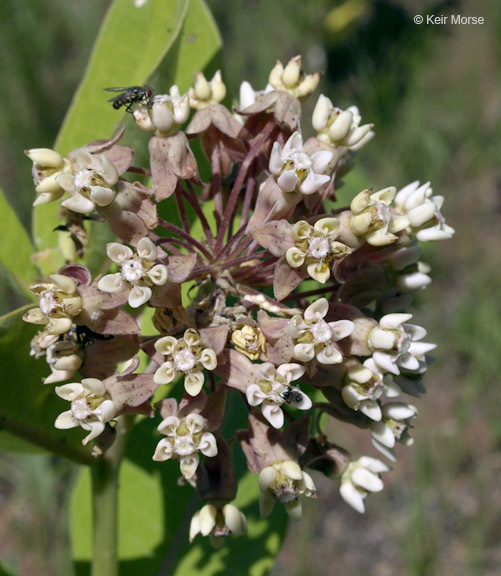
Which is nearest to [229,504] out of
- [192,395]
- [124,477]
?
[192,395]

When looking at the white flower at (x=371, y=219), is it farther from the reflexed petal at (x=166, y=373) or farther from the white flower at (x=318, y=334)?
the reflexed petal at (x=166, y=373)

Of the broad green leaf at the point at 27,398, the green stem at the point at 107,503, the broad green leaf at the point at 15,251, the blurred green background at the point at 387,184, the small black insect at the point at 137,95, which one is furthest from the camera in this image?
the blurred green background at the point at 387,184

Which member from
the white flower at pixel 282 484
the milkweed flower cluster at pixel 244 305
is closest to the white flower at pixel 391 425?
the milkweed flower cluster at pixel 244 305

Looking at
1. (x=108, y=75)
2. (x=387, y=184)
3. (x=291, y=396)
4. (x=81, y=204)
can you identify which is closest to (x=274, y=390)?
(x=291, y=396)

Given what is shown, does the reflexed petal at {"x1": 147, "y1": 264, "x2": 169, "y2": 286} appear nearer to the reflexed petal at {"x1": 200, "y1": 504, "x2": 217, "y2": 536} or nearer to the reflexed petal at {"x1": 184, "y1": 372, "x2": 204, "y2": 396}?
the reflexed petal at {"x1": 184, "y1": 372, "x2": 204, "y2": 396}

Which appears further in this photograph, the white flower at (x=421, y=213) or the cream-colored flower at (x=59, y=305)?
the white flower at (x=421, y=213)
